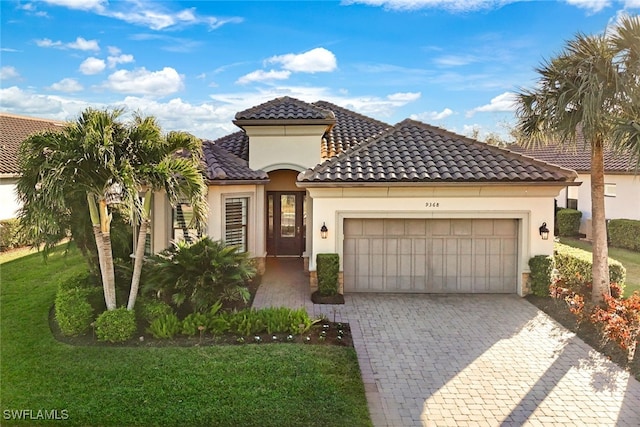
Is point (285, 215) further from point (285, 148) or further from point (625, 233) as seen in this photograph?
point (625, 233)

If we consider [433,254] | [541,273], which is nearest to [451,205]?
[433,254]

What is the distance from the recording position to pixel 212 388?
6.52 metres

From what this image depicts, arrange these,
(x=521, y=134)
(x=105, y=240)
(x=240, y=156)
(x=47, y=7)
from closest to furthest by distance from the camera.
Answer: (x=105, y=240) → (x=521, y=134) → (x=47, y=7) → (x=240, y=156)

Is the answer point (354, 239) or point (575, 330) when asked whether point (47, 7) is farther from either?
point (575, 330)

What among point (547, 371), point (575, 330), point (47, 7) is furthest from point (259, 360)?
point (47, 7)

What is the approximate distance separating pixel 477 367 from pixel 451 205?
5424 millimetres

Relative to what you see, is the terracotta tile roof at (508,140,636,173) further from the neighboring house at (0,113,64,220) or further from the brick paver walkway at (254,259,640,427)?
the neighboring house at (0,113,64,220)

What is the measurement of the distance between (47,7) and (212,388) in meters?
12.1

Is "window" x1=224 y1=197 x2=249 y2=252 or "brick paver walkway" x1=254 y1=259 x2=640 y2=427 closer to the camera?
"brick paver walkway" x1=254 y1=259 x2=640 y2=427

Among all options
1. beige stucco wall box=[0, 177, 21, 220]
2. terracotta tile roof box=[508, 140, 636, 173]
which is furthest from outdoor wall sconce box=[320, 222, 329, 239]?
beige stucco wall box=[0, 177, 21, 220]

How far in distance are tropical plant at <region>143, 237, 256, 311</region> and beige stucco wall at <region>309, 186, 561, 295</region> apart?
3376mm

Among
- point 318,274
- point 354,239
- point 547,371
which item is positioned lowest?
point 547,371

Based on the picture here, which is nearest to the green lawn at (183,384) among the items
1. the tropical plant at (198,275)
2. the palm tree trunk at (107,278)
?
the palm tree trunk at (107,278)

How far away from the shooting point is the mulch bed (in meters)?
7.85
